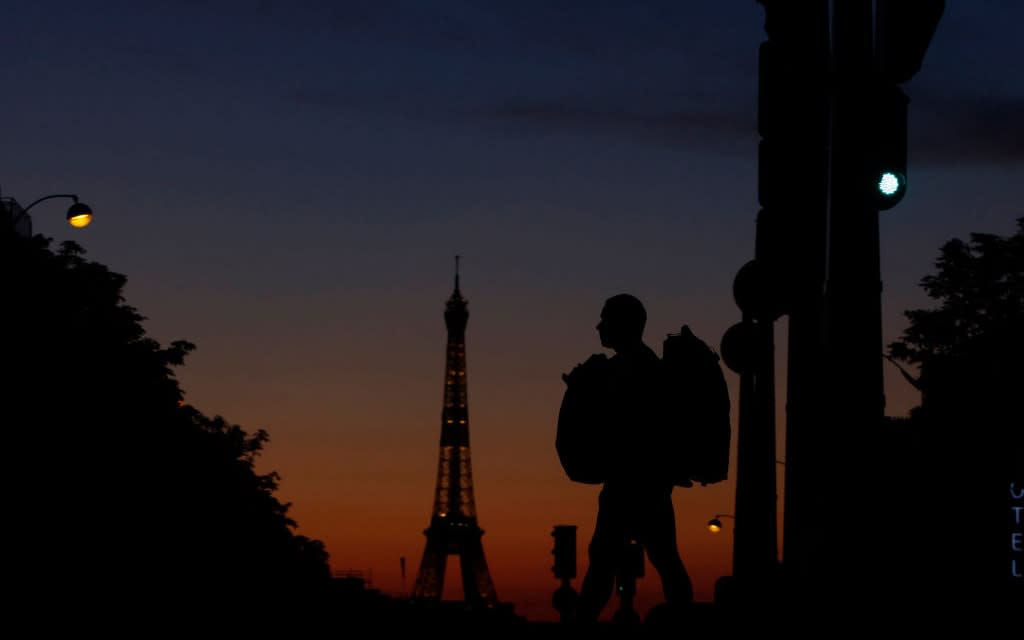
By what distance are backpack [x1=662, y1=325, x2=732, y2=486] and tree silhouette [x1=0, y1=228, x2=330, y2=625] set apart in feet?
21.2

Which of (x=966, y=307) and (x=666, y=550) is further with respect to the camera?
(x=966, y=307)

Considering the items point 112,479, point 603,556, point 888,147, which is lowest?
point 603,556

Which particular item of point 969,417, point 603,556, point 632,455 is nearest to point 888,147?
point 632,455

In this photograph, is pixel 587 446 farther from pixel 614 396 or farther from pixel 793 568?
pixel 793 568

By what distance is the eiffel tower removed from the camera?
13838 cm

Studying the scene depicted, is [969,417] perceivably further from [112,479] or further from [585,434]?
[585,434]

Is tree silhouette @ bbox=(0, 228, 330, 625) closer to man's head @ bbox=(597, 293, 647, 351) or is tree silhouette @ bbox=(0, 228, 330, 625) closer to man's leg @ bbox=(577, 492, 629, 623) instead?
man's leg @ bbox=(577, 492, 629, 623)

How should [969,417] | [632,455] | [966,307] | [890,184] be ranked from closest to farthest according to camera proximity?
[890,184]
[632,455]
[969,417]
[966,307]

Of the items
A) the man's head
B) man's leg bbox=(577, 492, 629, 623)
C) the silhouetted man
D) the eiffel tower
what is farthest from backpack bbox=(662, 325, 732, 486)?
the eiffel tower

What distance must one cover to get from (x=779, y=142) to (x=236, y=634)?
7.27 metres

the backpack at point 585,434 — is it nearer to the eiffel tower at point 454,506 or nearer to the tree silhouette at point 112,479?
the tree silhouette at point 112,479

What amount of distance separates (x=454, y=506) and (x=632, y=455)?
131108 mm

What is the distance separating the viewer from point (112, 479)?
35.5 meters

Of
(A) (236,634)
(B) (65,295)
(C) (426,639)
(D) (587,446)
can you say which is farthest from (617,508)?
(B) (65,295)
